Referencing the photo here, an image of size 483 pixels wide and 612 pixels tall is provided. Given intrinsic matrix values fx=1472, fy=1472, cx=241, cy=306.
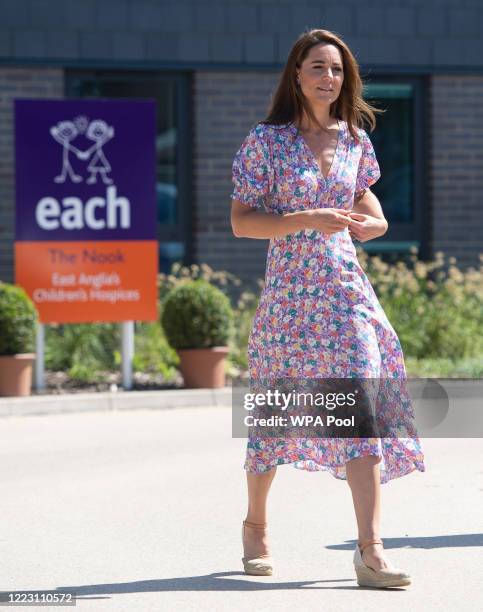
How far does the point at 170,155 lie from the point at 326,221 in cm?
1151

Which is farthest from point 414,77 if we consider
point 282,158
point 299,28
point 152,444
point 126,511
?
point 282,158

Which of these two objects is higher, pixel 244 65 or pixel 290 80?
pixel 244 65

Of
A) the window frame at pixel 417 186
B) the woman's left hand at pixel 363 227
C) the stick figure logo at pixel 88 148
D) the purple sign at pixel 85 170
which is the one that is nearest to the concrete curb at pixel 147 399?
the purple sign at pixel 85 170

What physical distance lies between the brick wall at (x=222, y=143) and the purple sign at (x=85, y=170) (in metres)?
3.85

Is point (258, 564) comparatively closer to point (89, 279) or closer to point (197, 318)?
point (197, 318)

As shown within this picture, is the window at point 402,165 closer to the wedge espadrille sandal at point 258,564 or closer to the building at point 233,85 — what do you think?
the building at point 233,85

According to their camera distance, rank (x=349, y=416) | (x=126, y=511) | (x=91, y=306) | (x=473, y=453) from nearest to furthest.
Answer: (x=349, y=416) < (x=126, y=511) < (x=473, y=453) < (x=91, y=306)

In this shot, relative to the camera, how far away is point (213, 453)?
362 inches

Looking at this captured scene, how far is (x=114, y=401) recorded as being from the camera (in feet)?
38.4

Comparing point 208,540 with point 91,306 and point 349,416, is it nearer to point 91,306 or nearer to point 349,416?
point 349,416

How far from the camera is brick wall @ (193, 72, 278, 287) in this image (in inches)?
645

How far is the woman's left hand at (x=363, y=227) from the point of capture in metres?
5.39

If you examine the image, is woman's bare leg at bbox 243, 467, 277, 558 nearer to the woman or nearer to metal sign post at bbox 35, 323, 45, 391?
the woman

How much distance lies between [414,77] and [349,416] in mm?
12322
